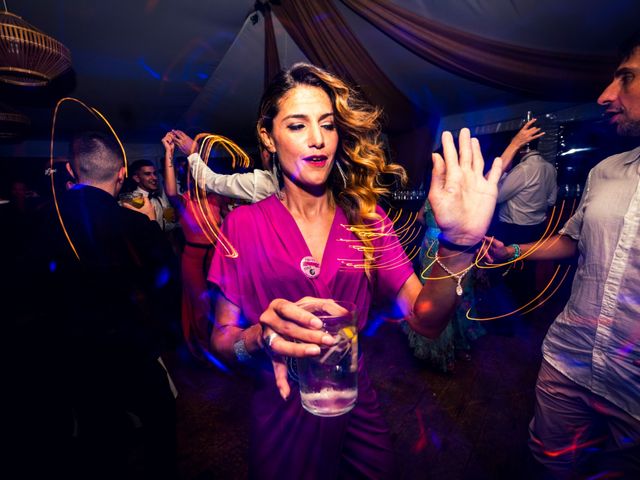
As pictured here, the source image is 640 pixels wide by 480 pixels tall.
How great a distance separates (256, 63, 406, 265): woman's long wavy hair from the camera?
1727 mm

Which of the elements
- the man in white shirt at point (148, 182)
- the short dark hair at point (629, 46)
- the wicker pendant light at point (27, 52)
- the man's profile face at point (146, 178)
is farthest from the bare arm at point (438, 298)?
the man's profile face at point (146, 178)

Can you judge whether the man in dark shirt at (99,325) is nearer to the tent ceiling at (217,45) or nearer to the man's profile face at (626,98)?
the tent ceiling at (217,45)

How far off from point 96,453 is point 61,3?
14.7 ft

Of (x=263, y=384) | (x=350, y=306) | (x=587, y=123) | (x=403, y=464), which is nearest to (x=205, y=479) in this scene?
(x=403, y=464)

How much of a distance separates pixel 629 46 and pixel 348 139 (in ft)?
5.19

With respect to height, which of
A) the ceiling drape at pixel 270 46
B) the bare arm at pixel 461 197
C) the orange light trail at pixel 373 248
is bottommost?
the orange light trail at pixel 373 248

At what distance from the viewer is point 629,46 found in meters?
1.73

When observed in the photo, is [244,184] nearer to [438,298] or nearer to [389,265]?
[389,265]

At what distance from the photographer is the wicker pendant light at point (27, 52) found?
289 centimetres

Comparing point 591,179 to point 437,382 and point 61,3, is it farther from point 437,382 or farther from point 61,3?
point 61,3

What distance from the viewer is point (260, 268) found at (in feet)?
4.91

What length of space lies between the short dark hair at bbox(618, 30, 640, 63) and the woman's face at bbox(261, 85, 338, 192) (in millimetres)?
1643

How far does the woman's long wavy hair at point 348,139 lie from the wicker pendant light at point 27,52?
2.80m

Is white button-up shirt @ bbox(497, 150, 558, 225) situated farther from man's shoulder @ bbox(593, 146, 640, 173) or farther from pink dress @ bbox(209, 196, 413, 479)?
pink dress @ bbox(209, 196, 413, 479)
